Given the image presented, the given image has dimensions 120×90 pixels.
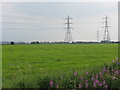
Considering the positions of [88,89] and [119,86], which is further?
[119,86]

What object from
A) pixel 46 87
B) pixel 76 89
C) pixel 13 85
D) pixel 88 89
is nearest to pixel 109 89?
pixel 88 89

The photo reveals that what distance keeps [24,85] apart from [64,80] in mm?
1123

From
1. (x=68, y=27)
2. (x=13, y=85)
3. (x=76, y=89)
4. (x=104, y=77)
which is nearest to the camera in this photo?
(x=76, y=89)

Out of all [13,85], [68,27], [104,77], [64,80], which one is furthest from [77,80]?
[68,27]

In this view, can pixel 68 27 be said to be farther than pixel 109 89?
Yes

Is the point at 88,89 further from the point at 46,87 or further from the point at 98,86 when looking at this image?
the point at 46,87

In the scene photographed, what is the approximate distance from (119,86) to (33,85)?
8.00ft

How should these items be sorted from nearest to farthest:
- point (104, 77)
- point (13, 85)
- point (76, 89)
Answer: point (76, 89) < point (13, 85) < point (104, 77)

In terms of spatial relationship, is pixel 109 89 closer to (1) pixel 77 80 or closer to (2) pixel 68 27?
(1) pixel 77 80

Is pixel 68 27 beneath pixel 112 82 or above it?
above

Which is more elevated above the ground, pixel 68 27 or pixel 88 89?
pixel 68 27

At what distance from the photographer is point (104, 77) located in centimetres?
516

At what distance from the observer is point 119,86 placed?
188 inches

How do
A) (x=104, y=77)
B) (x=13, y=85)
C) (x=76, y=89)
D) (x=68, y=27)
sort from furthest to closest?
1. (x=68, y=27)
2. (x=104, y=77)
3. (x=13, y=85)
4. (x=76, y=89)
